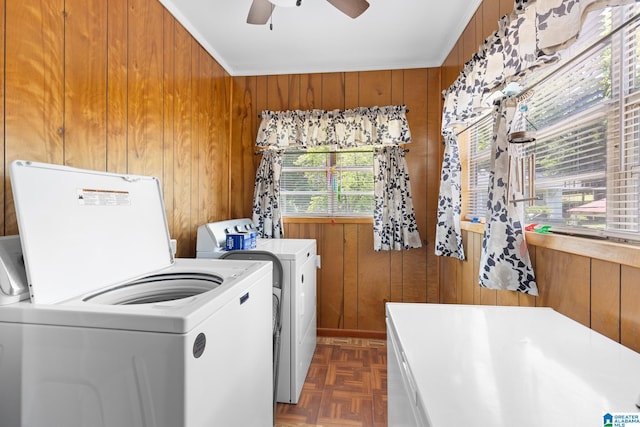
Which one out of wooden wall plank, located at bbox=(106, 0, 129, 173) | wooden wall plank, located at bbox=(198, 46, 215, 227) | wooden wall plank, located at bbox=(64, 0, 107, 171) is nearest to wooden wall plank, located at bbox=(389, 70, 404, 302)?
wooden wall plank, located at bbox=(198, 46, 215, 227)

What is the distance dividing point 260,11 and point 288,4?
9.5 inches

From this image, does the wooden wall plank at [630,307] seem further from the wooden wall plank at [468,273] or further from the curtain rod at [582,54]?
the wooden wall plank at [468,273]

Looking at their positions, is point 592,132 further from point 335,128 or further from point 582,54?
point 335,128

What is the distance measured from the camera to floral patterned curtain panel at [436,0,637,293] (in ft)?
3.39

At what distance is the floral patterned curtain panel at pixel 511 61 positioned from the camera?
1.03 metres

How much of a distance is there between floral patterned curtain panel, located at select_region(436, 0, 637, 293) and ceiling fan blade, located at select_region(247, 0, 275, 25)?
1.19 m

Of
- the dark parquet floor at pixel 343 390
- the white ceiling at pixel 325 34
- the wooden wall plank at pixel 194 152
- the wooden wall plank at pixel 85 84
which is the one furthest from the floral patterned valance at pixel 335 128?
the dark parquet floor at pixel 343 390

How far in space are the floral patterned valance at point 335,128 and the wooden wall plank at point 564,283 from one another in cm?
163

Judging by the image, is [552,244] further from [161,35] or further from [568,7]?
[161,35]

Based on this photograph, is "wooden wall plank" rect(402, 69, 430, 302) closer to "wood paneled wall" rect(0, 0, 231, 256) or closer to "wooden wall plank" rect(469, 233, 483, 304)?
"wooden wall plank" rect(469, 233, 483, 304)

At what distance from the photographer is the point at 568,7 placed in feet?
3.34

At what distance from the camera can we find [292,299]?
1.94m

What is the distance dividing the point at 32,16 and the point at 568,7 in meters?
1.90

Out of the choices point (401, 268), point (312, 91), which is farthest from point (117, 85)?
point (401, 268)
